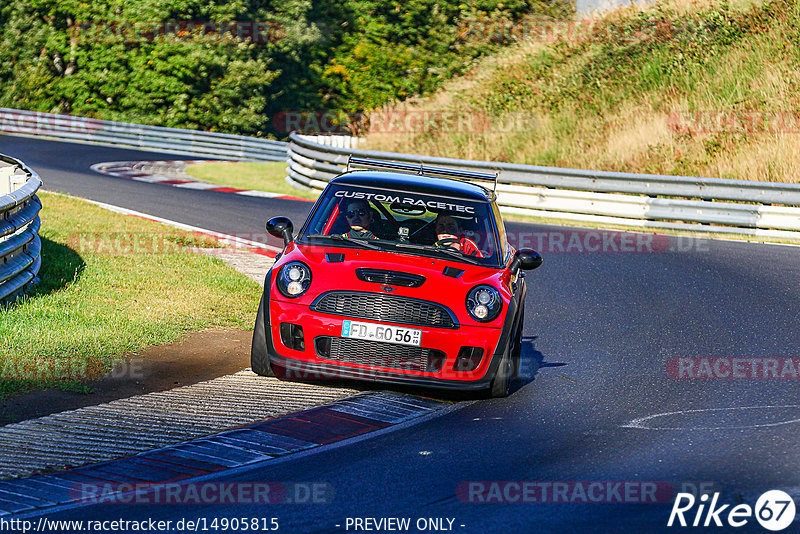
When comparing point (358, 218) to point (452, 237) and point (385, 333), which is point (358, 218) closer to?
point (452, 237)

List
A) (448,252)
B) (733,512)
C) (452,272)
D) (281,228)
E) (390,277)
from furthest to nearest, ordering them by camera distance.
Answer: (281,228) → (448,252) → (452,272) → (390,277) → (733,512)

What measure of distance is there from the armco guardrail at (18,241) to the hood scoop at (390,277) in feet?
12.0

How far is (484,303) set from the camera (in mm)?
7723

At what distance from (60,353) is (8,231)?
2.00 metres

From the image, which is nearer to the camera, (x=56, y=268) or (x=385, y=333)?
(x=385, y=333)

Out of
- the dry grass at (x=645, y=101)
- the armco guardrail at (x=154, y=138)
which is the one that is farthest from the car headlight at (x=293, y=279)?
the armco guardrail at (x=154, y=138)

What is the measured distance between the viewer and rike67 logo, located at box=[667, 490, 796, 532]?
518 centimetres

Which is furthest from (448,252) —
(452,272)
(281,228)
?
(281,228)

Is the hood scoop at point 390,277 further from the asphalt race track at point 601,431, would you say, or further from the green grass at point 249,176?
the green grass at point 249,176

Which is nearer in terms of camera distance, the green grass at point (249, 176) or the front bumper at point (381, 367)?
the front bumper at point (381, 367)

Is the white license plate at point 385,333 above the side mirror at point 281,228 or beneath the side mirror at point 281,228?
beneath

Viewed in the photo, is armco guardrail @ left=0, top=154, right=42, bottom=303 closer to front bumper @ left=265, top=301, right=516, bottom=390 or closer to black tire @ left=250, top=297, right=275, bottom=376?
black tire @ left=250, top=297, right=275, bottom=376

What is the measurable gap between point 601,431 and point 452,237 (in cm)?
239

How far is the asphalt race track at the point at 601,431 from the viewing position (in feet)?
17.4
